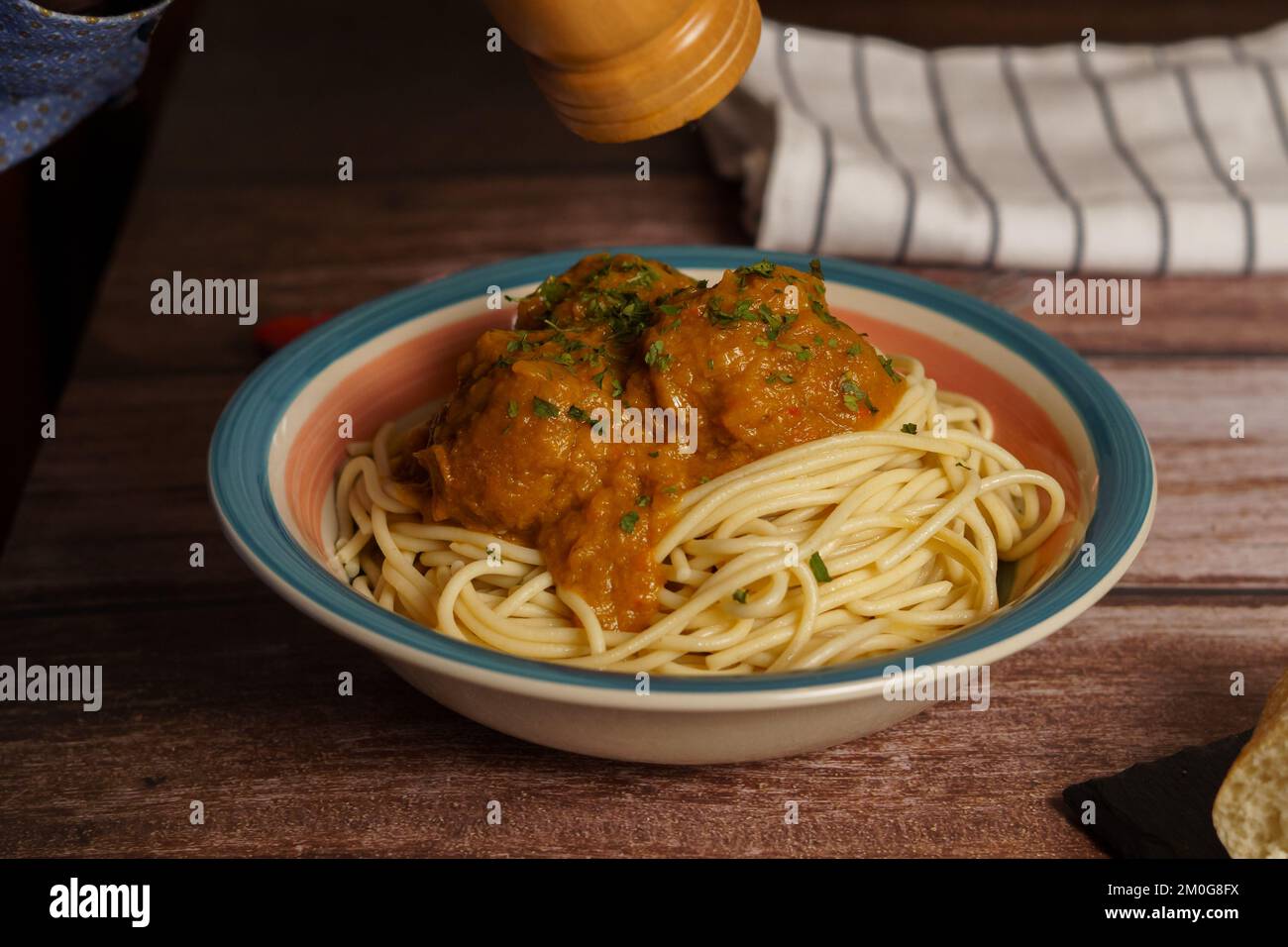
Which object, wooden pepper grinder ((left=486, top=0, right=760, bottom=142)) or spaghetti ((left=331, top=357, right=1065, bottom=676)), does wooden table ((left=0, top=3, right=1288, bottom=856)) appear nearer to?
spaghetti ((left=331, top=357, right=1065, bottom=676))

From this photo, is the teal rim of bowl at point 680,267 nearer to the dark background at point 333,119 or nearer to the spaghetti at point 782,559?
the spaghetti at point 782,559

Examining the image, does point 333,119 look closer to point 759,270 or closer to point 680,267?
point 680,267

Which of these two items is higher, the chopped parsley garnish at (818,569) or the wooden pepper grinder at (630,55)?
the wooden pepper grinder at (630,55)

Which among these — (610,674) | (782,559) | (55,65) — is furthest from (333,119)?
(610,674)

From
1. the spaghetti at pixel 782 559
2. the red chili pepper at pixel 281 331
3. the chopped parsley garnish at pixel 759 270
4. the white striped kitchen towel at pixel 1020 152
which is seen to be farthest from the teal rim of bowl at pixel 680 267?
the white striped kitchen towel at pixel 1020 152

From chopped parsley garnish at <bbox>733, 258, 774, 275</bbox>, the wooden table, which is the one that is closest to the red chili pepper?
the wooden table

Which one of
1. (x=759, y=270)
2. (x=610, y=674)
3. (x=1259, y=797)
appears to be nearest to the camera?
(x=610, y=674)
